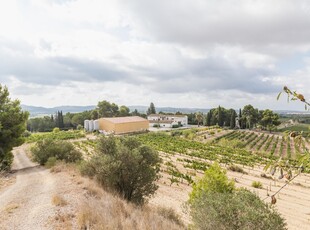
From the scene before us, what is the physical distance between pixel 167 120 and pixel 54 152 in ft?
261

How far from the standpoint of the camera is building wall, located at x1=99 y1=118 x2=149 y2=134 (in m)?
74.4

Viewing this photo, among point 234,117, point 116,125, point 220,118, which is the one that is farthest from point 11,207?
point 234,117

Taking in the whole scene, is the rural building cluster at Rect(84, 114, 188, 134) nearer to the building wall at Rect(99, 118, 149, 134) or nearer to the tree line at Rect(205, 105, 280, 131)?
the building wall at Rect(99, 118, 149, 134)

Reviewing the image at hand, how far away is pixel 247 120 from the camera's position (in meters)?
94.4

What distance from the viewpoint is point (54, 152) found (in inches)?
1018

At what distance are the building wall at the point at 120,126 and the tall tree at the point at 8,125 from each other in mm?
48866

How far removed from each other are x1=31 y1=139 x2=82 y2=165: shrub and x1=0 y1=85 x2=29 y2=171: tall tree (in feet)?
7.85

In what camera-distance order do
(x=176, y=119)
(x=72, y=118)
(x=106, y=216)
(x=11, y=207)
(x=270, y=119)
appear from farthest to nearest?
(x=176, y=119)
(x=72, y=118)
(x=270, y=119)
(x=11, y=207)
(x=106, y=216)

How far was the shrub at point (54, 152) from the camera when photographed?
25750 millimetres

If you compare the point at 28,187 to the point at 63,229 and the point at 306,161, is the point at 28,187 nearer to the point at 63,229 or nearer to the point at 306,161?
the point at 63,229

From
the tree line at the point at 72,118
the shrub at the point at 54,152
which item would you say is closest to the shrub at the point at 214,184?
the shrub at the point at 54,152

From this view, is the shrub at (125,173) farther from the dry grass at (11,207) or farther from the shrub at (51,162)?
the shrub at (51,162)

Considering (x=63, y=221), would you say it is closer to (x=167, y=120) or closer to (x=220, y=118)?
(x=167, y=120)

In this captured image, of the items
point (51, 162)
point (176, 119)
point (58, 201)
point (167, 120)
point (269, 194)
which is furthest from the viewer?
point (176, 119)
